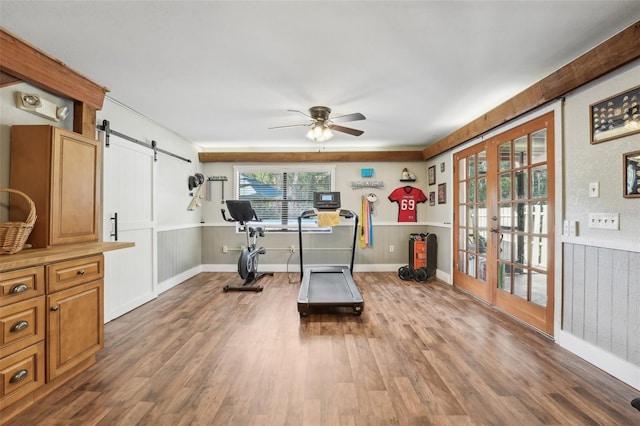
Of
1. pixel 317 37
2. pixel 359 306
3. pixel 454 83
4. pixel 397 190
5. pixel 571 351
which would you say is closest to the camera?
pixel 317 37

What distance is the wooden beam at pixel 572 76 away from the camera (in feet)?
6.33

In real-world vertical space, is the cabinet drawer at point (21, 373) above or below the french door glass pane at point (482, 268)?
below

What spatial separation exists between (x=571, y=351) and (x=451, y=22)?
288cm

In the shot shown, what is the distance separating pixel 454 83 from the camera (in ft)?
9.28

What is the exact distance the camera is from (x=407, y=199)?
226 inches

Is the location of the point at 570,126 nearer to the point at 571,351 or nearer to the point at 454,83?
the point at 454,83

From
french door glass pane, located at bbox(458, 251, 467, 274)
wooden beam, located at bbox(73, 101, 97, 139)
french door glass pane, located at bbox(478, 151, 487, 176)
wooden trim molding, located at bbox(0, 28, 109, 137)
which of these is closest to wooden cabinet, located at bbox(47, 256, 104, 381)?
wooden beam, located at bbox(73, 101, 97, 139)

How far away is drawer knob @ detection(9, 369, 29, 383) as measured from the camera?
1.69 m

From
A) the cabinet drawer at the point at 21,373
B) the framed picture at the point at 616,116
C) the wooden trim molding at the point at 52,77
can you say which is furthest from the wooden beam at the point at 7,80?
the framed picture at the point at 616,116

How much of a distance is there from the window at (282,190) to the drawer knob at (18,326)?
13.7 feet

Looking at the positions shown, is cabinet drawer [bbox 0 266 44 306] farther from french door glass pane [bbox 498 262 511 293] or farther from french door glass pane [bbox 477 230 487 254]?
french door glass pane [bbox 477 230 487 254]

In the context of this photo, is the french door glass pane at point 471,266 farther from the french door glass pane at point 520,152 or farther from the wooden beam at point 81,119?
the wooden beam at point 81,119

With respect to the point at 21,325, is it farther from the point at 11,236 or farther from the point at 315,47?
the point at 315,47

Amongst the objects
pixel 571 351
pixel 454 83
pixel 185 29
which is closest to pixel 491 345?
pixel 571 351
